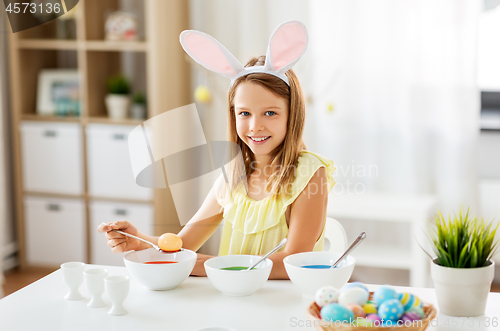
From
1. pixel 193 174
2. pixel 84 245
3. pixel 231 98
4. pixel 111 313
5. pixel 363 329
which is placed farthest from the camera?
pixel 84 245

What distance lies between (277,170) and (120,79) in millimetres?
1826

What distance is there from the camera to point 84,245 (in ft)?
10.3

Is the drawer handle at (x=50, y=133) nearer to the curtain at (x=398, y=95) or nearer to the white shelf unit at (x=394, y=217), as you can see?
the curtain at (x=398, y=95)

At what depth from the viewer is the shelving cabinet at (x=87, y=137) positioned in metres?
2.94

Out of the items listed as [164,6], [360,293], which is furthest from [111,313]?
[164,6]

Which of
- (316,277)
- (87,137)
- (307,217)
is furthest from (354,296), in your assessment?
(87,137)

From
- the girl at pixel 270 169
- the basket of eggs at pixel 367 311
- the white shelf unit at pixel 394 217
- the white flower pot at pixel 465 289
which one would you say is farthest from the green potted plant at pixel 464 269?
the white shelf unit at pixel 394 217

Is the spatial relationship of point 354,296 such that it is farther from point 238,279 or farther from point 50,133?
point 50,133

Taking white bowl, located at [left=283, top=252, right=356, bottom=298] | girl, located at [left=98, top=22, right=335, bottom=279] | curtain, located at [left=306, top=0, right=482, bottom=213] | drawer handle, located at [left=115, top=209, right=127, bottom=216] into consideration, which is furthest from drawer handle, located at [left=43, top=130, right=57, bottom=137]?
white bowl, located at [left=283, top=252, right=356, bottom=298]

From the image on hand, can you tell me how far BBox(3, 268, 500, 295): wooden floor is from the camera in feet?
9.56

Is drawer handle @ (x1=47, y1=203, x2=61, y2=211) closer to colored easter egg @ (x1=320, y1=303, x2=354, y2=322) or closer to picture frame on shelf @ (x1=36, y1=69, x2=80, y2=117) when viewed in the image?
picture frame on shelf @ (x1=36, y1=69, x2=80, y2=117)

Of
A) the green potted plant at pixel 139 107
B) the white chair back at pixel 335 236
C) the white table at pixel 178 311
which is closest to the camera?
the white table at pixel 178 311

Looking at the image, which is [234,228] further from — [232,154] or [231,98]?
[231,98]

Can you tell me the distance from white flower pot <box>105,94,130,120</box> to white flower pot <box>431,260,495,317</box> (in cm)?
227
